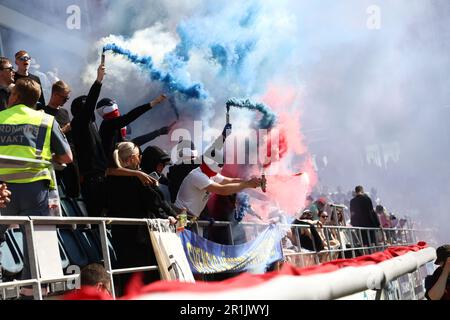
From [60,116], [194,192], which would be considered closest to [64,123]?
[60,116]

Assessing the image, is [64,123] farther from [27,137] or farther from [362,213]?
[362,213]

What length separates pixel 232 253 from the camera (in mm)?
6477

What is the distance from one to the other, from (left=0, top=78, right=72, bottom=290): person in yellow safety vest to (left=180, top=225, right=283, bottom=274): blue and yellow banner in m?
1.43

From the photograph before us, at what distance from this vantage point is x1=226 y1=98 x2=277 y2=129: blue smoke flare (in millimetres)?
11145

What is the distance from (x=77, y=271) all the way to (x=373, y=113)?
82.0 feet

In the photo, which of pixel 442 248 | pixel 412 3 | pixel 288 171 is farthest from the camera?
pixel 412 3

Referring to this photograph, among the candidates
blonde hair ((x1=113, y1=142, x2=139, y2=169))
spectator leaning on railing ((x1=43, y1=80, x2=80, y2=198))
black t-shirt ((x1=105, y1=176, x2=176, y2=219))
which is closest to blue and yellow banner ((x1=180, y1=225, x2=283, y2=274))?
black t-shirt ((x1=105, y1=176, x2=176, y2=219))

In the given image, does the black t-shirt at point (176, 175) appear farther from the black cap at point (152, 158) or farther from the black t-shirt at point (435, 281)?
the black t-shirt at point (435, 281)

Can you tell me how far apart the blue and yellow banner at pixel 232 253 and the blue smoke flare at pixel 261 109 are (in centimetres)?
396

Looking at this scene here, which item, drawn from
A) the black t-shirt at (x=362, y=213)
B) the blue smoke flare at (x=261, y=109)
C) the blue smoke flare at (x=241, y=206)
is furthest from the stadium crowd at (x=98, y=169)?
the black t-shirt at (x=362, y=213)

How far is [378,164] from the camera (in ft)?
114

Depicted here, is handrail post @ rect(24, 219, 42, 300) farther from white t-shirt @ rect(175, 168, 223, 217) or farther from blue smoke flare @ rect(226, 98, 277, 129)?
blue smoke flare @ rect(226, 98, 277, 129)
